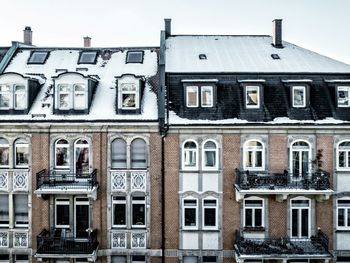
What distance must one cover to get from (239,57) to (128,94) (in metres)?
8.47

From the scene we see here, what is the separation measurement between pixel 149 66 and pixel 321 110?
11.5m

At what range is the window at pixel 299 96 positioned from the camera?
23.4 metres

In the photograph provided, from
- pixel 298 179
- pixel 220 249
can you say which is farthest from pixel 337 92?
pixel 220 249

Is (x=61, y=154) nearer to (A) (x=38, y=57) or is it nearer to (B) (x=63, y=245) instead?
(B) (x=63, y=245)

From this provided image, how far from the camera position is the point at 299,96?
77.2 feet

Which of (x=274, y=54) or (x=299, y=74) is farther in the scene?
(x=274, y=54)

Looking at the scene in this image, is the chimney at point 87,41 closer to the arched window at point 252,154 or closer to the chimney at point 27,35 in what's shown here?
the chimney at point 27,35

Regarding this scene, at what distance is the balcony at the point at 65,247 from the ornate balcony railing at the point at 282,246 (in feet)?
27.0

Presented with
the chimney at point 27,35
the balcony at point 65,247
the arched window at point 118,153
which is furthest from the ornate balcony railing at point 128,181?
the chimney at point 27,35

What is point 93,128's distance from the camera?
906 inches

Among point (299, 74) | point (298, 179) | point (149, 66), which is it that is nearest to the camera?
point (298, 179)

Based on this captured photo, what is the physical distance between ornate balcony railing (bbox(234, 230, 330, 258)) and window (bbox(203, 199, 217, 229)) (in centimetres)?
158

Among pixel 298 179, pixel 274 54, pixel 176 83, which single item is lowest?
pixel 298 179

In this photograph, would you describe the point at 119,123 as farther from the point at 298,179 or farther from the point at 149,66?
the point at 298,179
